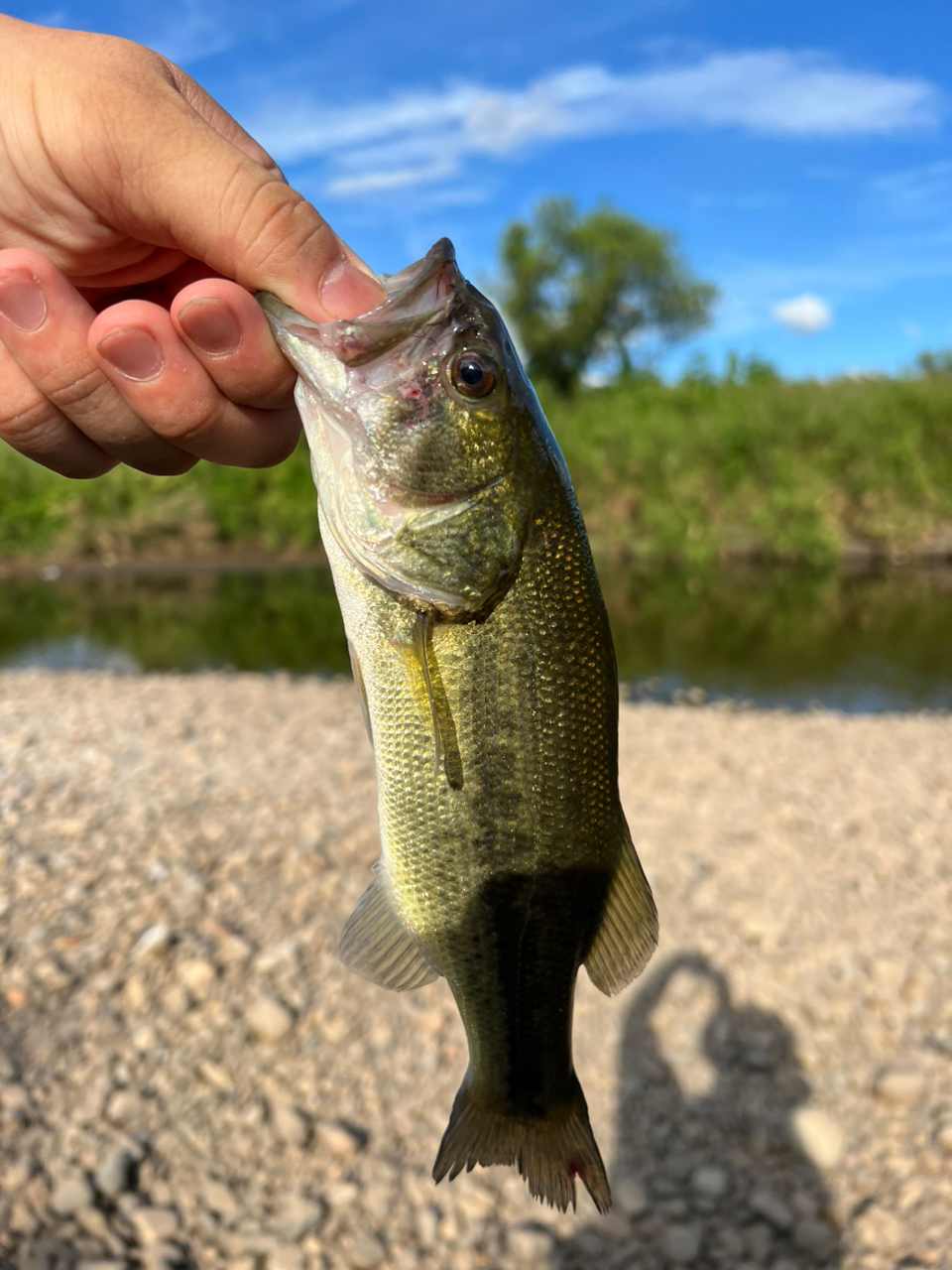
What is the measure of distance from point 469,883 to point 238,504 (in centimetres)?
3077

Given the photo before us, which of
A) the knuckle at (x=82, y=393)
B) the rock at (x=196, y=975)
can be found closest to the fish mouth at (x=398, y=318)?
the knuckle at (x=82, y=393)

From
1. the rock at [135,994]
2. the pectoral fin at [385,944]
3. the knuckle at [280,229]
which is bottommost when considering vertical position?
the rock at [135,994]

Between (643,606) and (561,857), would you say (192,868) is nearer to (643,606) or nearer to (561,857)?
(561,857)

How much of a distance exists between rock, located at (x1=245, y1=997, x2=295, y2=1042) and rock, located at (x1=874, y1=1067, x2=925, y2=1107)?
325cm

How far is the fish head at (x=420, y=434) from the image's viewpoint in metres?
2.15

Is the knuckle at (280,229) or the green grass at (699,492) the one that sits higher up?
the green grass at (699,492)

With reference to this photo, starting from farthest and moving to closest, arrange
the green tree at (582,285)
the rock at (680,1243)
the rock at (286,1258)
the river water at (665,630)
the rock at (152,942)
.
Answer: the green tree at (582,285) → the river water at (665,630) → the rock at (152,942) → the rock at (680,1243) → the rock at (286,1258)

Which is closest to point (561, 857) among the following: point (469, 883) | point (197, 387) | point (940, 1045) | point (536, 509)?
point (469, 883)

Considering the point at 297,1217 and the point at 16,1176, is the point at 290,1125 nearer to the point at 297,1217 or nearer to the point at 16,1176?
the point at 297,1217

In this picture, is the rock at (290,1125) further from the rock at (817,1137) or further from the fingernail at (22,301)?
the fingernail at (22,301)

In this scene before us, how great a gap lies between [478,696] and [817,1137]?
4012 mm

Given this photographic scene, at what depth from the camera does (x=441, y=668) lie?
212 cm

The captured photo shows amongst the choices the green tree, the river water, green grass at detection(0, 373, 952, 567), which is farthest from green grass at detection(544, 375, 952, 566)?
the green tree

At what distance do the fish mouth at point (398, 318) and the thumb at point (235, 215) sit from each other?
101 millimetres
